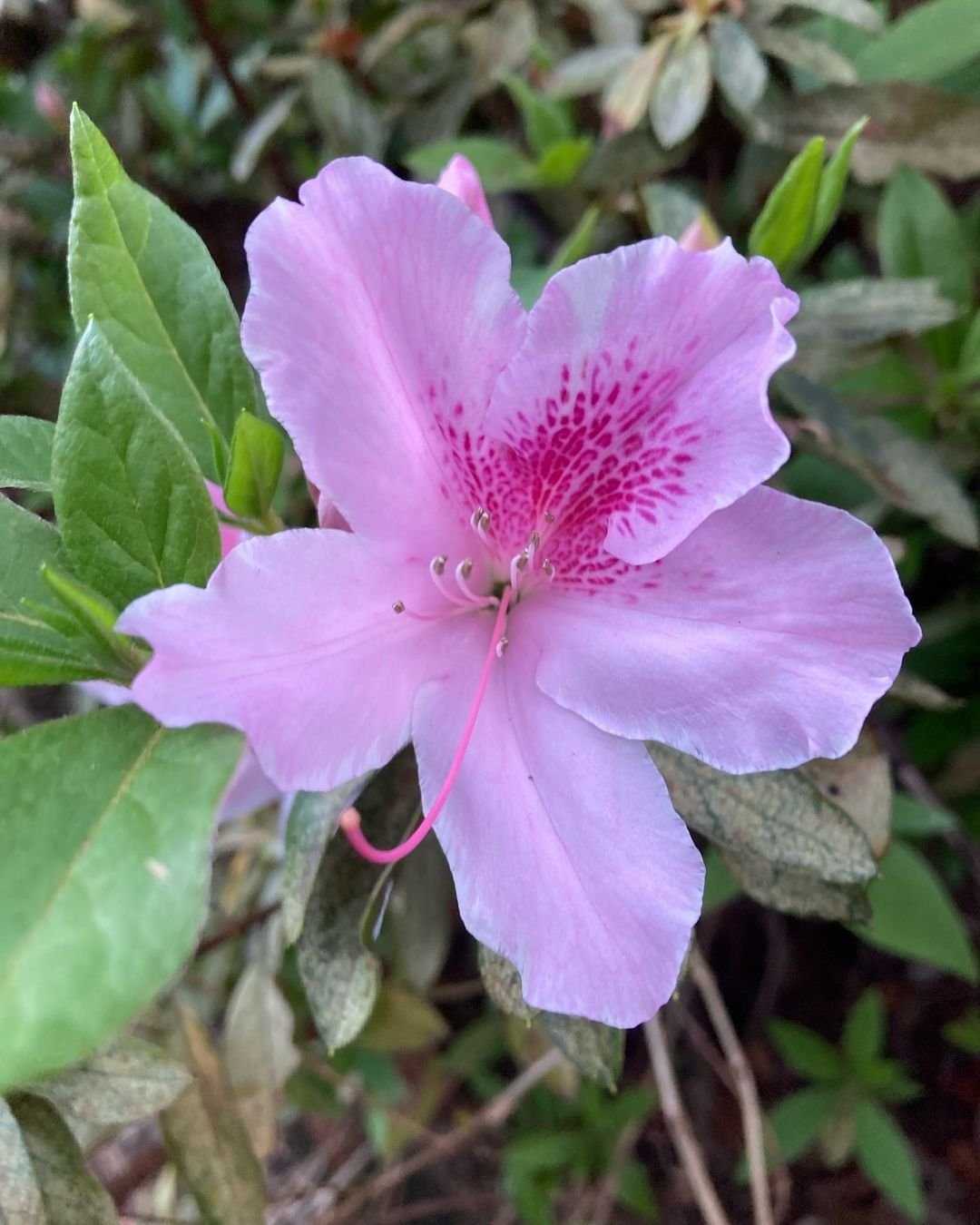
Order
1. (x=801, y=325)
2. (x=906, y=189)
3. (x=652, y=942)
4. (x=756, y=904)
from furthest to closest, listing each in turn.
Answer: (x=756, y=904) < (x=906, y=189) < (x=801, y=325) < (x=652, y=942)

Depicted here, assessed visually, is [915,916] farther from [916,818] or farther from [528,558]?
[528,558]

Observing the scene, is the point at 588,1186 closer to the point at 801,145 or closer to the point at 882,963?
the point at 882,963

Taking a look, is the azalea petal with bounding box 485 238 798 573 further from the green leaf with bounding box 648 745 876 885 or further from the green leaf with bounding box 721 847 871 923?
the green leaf with bounding box 721 847 871 923

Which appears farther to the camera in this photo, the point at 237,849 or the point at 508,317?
the point at 237,849

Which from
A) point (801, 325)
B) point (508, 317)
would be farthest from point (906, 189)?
point (508, 317)

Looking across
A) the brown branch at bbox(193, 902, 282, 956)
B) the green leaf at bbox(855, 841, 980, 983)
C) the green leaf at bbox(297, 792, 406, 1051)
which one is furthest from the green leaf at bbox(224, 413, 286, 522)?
the green leaf at bbox(855, 841, 980, 983)
